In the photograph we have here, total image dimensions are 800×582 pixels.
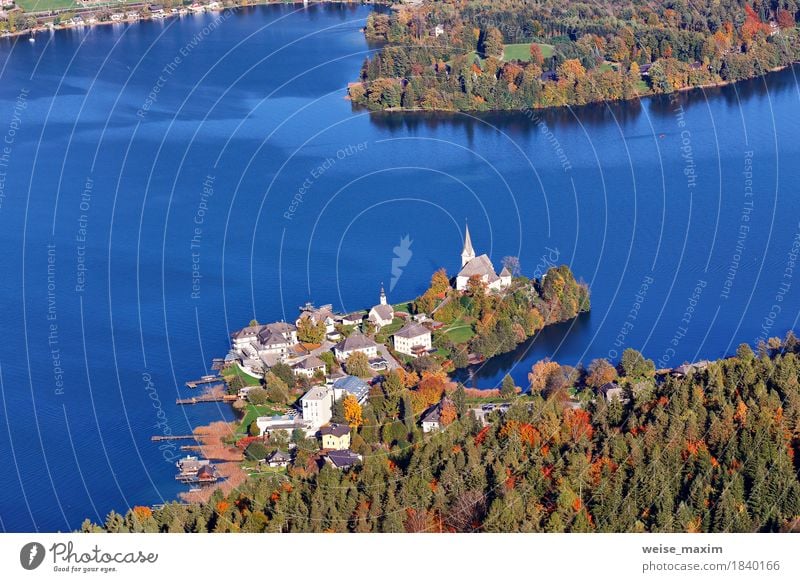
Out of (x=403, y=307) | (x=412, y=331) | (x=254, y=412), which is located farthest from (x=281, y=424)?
(x=403, y=307)

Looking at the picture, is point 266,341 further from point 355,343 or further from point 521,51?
point 521,51

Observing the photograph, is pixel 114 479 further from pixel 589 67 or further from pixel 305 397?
pixel 589 67

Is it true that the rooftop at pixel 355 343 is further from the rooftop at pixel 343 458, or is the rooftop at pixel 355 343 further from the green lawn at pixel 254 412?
the rooftop at pixel 343 458

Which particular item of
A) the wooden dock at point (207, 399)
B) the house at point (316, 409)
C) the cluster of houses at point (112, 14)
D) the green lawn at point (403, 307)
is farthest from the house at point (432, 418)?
the cluster of houses at point (112, 14)

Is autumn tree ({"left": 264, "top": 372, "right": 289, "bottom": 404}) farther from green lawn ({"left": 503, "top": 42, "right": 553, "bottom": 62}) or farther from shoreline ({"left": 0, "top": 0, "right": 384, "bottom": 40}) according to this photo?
shoreline ({"left": 0, "top": 0, "right": 384, "bottom": 40})
